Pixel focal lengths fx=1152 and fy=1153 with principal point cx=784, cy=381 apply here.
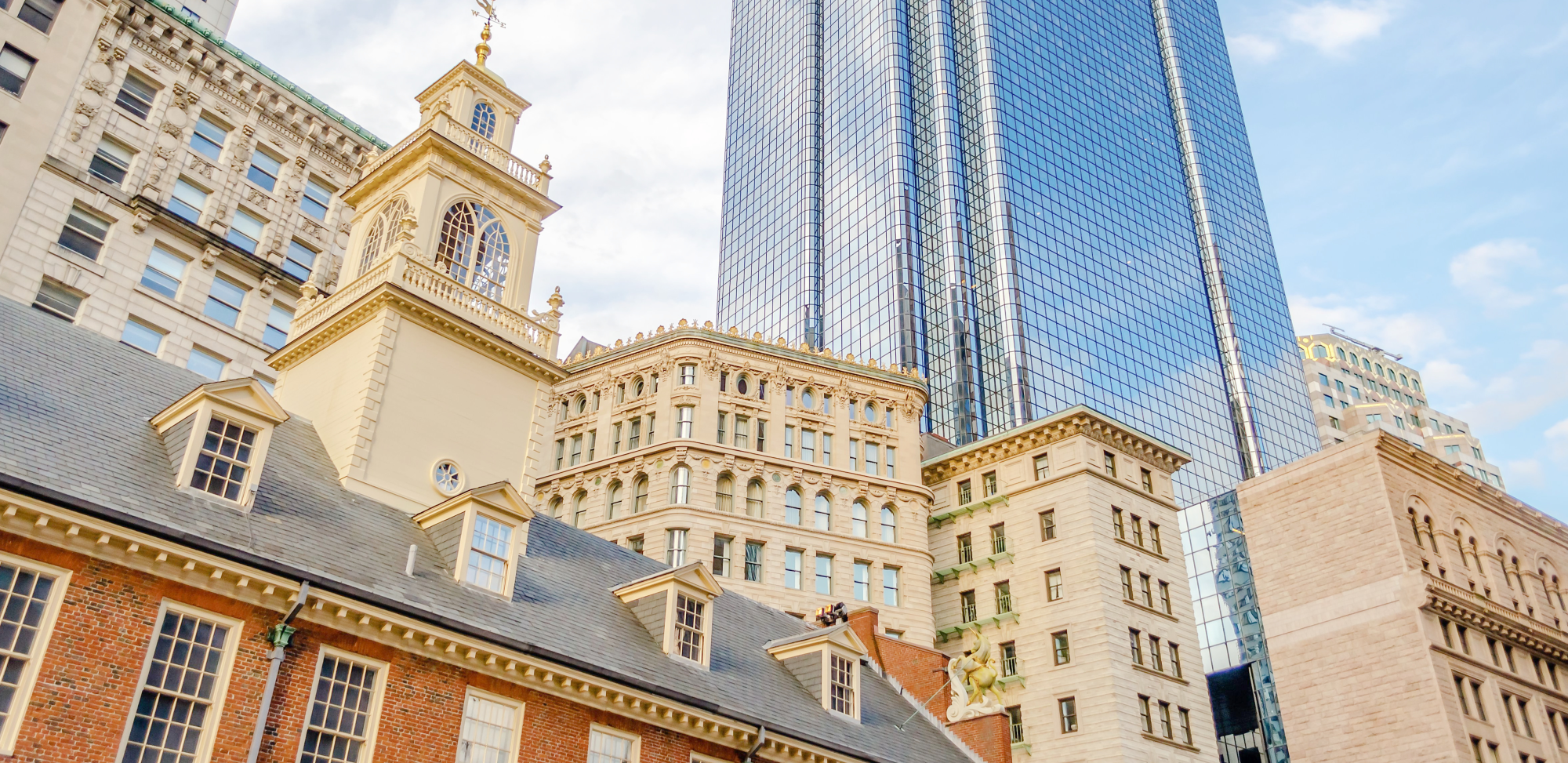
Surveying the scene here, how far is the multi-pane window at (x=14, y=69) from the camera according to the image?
40844mm

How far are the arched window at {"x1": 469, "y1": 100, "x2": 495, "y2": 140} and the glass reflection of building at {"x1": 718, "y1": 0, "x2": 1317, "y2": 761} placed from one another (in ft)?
318

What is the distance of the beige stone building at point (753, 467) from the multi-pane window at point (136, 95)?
30.0 metres

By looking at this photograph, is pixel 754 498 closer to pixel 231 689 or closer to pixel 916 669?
pixel 916 669

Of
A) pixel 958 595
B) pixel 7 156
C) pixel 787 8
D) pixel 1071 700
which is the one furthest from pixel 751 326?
pixel 7 156

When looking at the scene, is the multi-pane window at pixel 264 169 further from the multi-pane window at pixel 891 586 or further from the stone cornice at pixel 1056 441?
the stone cornice at pixel 1056 441

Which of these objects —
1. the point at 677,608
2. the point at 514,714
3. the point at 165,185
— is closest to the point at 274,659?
the point at 514,714

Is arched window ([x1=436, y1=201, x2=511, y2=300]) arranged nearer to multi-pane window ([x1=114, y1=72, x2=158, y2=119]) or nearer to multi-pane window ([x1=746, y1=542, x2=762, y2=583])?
multi-pane window ([x1=114, y1=72, x2=158, y2=119])

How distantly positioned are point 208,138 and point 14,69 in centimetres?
817

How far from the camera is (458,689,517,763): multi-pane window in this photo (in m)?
21.5

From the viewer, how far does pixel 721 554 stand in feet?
208

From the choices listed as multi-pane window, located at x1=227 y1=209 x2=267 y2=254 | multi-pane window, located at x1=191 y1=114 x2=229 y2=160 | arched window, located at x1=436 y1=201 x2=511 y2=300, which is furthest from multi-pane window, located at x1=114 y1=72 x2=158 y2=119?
arched window, located at x1=436 y1=201 x2=511 y2=300

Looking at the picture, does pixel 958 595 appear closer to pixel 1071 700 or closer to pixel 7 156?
pixel 1071 700

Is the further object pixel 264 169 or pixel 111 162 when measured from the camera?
pixel 264 169

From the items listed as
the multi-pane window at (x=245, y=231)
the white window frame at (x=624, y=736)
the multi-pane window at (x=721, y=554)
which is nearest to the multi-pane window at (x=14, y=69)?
the multi-pane window at (x=245, y=231)
